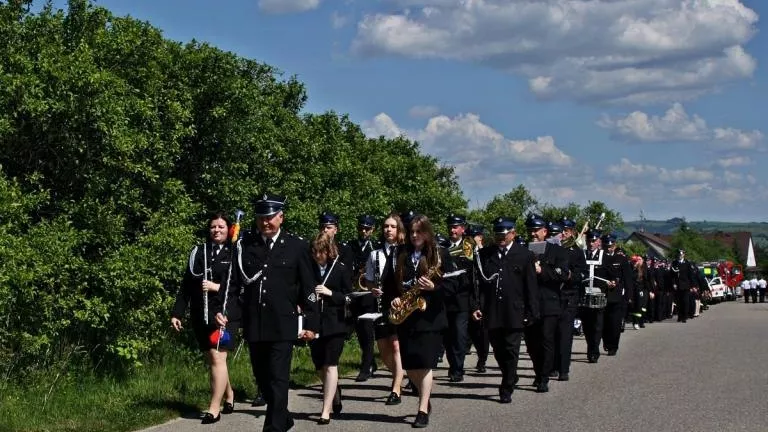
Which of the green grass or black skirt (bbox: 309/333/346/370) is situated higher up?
black skirt (bbox: 309/333/346/370)

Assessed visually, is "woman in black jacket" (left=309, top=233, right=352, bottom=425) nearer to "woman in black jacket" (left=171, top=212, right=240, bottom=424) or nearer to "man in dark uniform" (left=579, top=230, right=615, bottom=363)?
"woman in black jacket" (left=171, top=212, right=240, bottom=424)

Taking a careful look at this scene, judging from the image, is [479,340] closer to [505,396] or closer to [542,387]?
[542,387]

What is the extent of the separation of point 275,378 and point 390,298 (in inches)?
73.8

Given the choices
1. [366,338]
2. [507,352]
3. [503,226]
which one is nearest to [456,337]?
[366,338]

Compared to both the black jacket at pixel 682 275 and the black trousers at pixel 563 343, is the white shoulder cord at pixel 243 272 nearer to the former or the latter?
the black trousers at pixel 563 343

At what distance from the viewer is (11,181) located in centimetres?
1373

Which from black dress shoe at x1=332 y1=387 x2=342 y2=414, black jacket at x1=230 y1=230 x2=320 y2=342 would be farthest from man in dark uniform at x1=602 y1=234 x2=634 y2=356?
black jacket at x1=230 y1=230 x2=320 y2=342

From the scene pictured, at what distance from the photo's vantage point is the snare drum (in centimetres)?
1686

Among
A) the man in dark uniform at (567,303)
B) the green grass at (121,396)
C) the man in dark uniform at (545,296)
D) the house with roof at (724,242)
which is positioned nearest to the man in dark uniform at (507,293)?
the man in dark uniform at (545,296)

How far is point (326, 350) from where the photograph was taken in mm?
10508

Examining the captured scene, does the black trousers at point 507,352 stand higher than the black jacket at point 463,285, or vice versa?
the black jacket at point 463,285

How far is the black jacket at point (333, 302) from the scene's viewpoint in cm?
1057

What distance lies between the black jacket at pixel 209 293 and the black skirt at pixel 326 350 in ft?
2.58

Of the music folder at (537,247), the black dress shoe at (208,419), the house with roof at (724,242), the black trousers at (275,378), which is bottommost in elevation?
the black dress shoe at (208,419)
